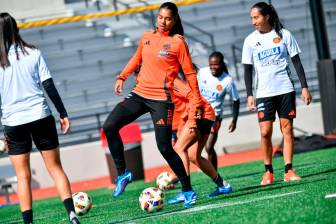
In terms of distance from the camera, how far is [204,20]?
918 inches

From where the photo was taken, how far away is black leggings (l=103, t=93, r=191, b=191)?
8.45 m

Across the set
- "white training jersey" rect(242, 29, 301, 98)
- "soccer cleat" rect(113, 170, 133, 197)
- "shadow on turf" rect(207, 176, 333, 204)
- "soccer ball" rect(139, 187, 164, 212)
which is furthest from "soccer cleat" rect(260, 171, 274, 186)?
"soccer cleat" rect(113, 170, 133, 197)

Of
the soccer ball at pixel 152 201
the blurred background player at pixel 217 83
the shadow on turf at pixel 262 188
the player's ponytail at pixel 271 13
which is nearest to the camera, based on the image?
the soccer ball at pixel 152 201

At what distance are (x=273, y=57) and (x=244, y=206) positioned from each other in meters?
2.82

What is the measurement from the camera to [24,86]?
7.29m

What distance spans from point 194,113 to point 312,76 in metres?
13.7

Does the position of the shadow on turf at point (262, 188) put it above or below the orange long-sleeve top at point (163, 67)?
below

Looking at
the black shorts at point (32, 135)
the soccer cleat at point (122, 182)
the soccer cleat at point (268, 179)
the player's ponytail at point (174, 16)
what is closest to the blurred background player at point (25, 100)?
the black shorts at point (32, 135)

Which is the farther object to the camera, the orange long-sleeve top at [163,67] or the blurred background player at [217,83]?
the blurred background player at [217,83]

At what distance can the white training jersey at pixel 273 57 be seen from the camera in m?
9.91

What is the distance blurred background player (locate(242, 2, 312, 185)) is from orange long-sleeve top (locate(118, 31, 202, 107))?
1513 mm

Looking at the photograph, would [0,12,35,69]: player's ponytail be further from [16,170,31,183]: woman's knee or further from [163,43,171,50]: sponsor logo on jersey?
[163,43,171,50]: sponsor logo on jersey

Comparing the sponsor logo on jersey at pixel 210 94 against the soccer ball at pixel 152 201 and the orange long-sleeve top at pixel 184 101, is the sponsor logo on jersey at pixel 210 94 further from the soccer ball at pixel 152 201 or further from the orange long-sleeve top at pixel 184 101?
the soccer ball at pixel 152 201

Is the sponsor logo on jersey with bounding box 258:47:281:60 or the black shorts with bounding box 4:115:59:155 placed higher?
the sponsor logo on jersey with bounding box 258:47:281:60
